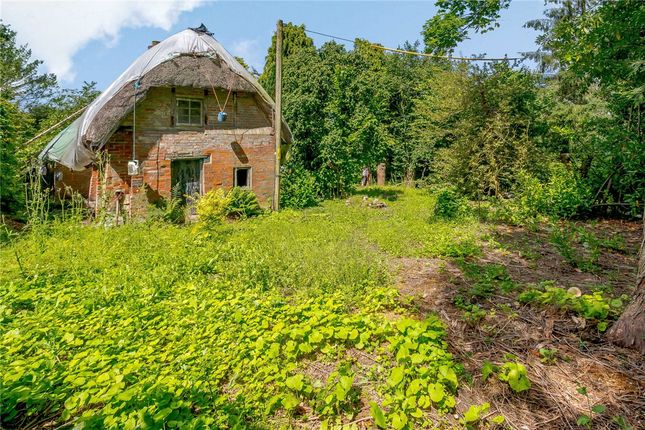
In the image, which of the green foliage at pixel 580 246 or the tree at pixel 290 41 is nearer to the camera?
the green foliage at pixel 580 246

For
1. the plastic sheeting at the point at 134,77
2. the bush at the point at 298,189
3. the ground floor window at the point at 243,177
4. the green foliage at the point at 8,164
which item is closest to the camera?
the green foliage at the point at 8,164

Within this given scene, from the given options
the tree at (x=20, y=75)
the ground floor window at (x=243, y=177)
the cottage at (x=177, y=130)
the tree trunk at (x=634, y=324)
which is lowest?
the tree trunk at (x=634, y=324)

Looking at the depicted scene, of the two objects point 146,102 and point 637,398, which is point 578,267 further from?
point 146,102

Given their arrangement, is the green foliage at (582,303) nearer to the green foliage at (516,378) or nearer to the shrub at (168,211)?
the green foliage at (516,378)

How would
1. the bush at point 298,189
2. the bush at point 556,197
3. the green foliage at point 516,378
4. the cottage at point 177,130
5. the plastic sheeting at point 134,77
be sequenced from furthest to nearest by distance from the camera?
the bush at point 298,189, the bush at point 556,197, the cottage at point 177,130, the plastic sheeting at point 134,77, the green foliage at point 516,378

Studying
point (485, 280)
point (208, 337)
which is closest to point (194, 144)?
point (208, 337)

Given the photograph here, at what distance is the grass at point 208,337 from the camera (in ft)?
9.60

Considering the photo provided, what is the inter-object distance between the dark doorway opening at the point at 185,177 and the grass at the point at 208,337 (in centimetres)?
414

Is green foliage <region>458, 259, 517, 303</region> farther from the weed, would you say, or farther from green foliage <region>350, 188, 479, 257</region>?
the weed

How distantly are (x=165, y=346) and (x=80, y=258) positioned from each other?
11.8 ft

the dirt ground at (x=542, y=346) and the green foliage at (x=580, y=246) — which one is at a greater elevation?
the green foliage at (x=580, y=246)

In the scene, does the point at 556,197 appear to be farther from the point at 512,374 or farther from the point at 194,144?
the point at 194,144

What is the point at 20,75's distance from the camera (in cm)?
2411

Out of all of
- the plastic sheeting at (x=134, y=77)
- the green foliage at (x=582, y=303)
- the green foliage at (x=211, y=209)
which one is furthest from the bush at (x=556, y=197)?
the plastic sheeting at (x=134, y=77)
